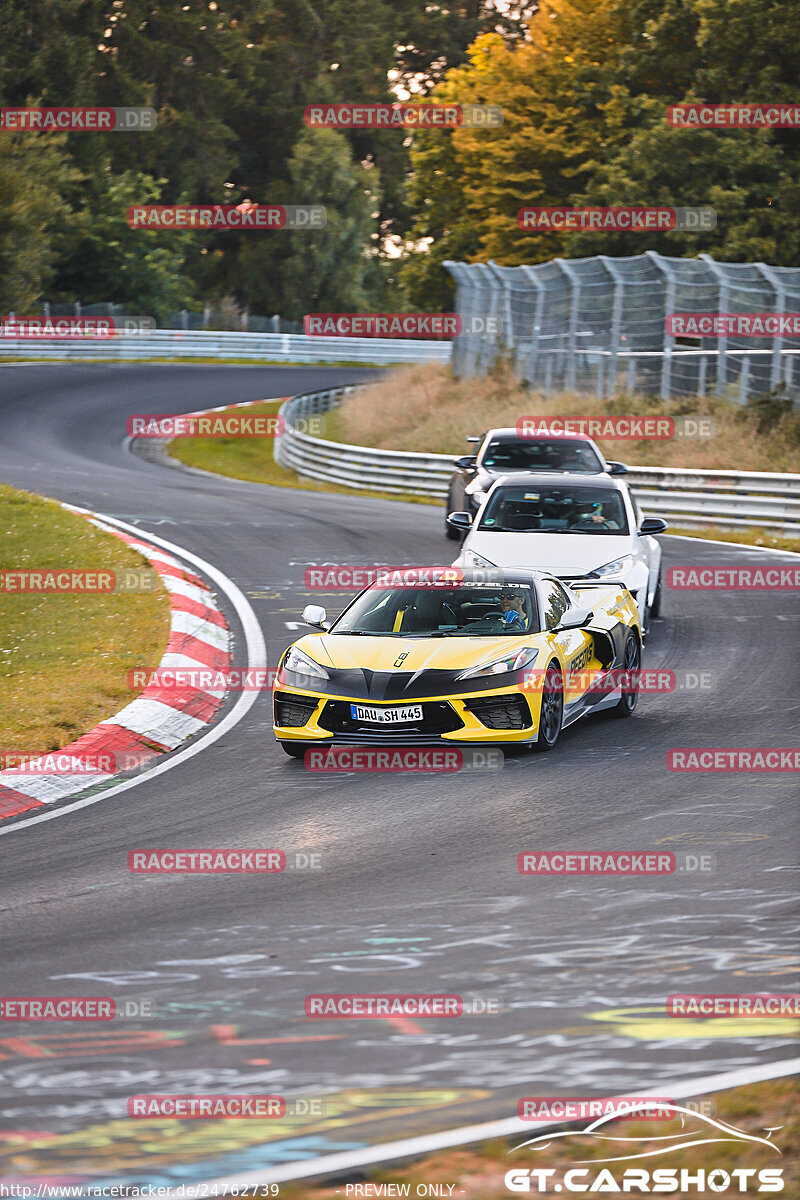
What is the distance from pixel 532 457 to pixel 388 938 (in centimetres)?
1439

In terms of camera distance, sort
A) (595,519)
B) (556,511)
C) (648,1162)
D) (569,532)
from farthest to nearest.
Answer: (556,511) → (595,519) → (569,532) → (648,1162)

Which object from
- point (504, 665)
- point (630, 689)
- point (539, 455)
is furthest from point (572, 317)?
point (504, 665)

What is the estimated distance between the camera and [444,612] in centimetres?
1170

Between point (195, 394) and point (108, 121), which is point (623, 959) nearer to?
point (195, 394)

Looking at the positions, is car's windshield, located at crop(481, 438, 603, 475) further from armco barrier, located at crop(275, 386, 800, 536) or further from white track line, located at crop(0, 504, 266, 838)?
armco barrier, located at crop(275, 386, 800, 536)

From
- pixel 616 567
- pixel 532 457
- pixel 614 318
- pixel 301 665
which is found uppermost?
pixel 614 318

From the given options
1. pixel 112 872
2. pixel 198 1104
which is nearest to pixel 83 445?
pixel 112 872

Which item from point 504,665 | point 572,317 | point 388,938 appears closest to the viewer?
point 388,938

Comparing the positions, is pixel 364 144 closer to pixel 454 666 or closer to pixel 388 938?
pixel 454 666

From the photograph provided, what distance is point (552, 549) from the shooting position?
48.8ft

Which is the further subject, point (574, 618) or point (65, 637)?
point (65, 637)

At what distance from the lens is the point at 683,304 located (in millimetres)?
30547

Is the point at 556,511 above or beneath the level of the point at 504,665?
above

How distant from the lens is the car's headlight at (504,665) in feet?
34.7
